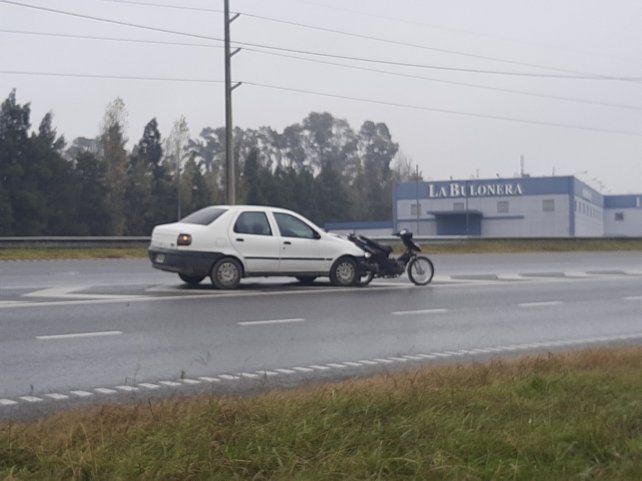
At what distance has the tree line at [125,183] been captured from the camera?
48.3 meters

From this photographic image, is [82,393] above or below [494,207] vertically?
below

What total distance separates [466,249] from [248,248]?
77.1ft

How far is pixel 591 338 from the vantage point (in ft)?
43.8

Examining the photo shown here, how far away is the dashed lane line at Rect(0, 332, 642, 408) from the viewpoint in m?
8.50

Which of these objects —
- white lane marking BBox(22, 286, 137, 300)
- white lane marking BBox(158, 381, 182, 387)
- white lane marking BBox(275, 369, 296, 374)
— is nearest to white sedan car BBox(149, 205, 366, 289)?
white lane marking BBox(22, 286, 137, 300)

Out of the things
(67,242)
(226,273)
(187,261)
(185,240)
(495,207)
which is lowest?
(226,273)

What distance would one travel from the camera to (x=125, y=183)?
189 ft

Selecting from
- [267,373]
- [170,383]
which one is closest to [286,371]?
[267,373]

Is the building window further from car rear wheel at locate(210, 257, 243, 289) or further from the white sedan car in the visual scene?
car rear wheel at locate(210, 257, 243, 289)

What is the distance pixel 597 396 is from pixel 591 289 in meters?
13.6

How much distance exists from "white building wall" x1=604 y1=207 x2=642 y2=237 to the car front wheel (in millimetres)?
86681

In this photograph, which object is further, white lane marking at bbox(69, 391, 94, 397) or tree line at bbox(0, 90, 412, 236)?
tree line at bbox(0, 90, 412, 236)

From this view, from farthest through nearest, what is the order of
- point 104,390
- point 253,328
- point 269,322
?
point 269,322, point 253,328, point 104,390

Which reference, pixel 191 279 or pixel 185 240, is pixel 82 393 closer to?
pixel 185 240
